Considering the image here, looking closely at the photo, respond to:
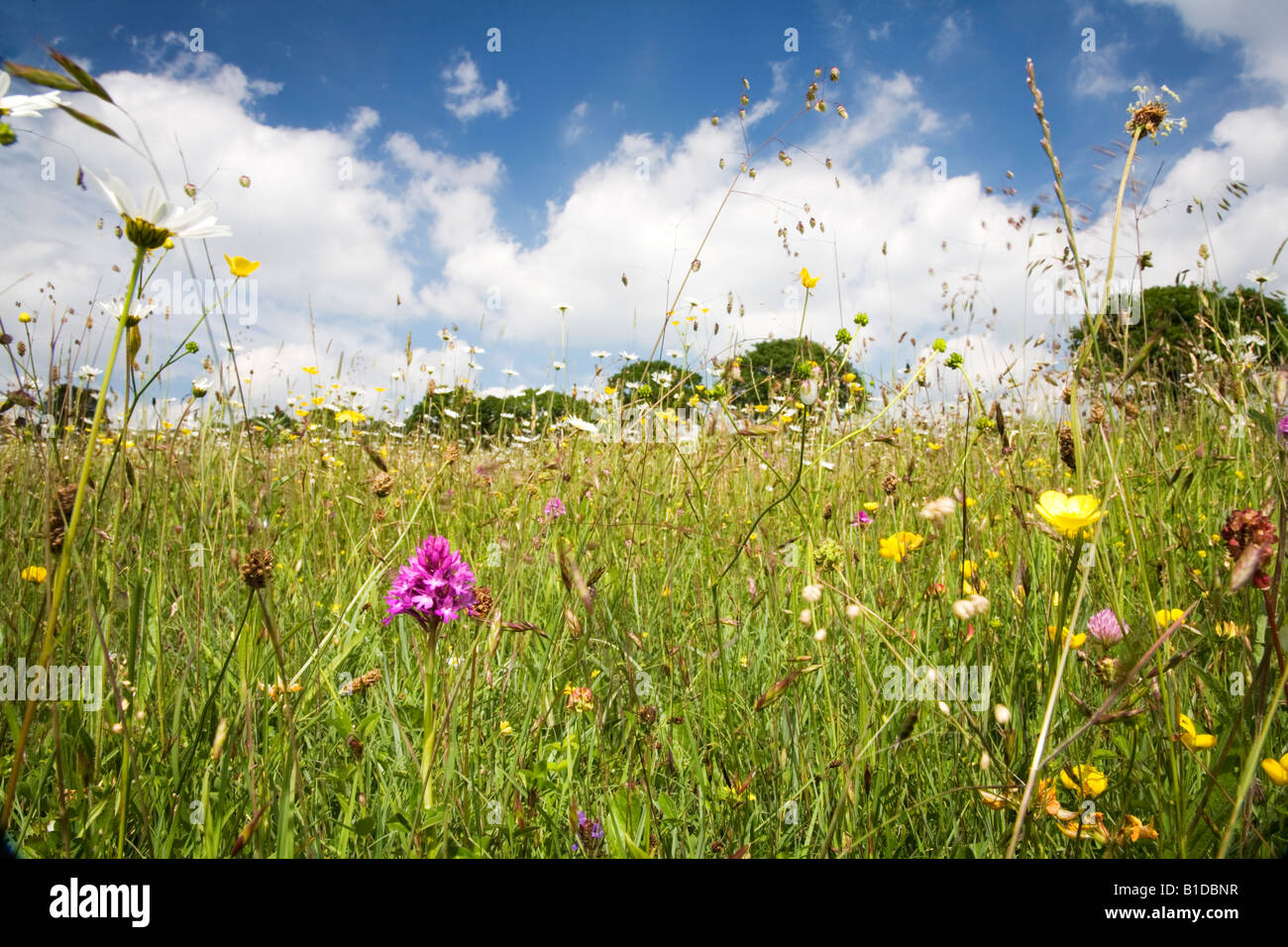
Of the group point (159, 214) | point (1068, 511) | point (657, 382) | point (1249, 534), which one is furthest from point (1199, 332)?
point (159, 214)

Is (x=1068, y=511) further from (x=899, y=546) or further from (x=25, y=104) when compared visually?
(x=25, y=104)

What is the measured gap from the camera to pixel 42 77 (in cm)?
56

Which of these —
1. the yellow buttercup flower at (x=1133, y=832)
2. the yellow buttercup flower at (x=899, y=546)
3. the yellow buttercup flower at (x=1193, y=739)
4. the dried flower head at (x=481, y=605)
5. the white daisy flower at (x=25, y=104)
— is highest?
the white daisy flower at (x=25, y=104)

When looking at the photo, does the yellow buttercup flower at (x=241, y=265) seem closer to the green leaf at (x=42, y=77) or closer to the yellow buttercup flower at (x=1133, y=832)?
the green leaf at (x=42, y=77)

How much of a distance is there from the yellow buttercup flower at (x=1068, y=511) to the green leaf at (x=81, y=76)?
3.37 ft

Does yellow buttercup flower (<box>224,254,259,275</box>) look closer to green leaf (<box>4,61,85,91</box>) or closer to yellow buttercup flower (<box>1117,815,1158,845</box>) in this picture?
green leaf (<box>4,61,85,91</box>)

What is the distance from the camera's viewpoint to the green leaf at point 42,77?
1.79 feet

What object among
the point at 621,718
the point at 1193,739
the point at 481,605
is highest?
the point at 481,605

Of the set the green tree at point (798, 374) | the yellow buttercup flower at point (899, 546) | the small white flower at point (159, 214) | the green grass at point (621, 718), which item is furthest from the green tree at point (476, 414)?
the small white flower at point (159, 214)

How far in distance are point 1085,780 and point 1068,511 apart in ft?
1.42

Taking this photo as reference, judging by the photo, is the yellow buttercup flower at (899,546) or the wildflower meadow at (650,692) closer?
the wildflower meadow at (650,692)

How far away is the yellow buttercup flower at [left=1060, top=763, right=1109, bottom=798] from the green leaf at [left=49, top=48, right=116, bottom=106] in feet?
4.40

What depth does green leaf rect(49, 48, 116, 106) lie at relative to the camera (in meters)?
0.54

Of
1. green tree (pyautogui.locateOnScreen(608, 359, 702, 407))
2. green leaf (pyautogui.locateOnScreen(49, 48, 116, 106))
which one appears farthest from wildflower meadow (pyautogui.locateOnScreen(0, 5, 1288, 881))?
green tree (pyautogui.locateOnScreen(608, 359, 702, 407))
